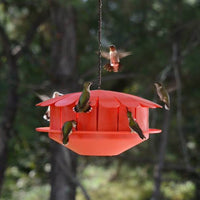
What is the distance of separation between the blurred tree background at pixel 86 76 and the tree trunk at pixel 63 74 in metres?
0.01

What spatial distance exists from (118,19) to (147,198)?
4.18 metres

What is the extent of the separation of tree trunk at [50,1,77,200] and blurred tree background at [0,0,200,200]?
0.01 meters

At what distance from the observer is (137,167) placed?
9828mm

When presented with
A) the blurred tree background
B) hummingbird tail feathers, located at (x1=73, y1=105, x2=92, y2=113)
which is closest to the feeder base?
hummingbird tail feathers, located at (x1=73, y1=105, x2=92, y2=113)

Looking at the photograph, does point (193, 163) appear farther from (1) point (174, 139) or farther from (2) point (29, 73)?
(2) point (29, 73)

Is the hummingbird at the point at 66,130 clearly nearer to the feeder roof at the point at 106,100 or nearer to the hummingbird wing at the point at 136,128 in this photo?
the feeder roof at the point at 106,100

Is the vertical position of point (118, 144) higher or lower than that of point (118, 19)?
lower

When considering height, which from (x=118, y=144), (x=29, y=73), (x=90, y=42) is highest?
(x=90, y=42)

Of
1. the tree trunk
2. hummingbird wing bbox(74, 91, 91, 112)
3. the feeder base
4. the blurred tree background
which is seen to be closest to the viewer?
hummingbird wing bbox(74, 91, 91, 112)

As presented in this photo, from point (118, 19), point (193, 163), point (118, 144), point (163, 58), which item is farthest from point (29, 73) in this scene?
point (118, 144)

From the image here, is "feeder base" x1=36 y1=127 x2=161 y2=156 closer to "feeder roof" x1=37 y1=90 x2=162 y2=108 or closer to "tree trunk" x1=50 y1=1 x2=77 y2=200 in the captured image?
"feeder roof" x1=37 y1=90 x2=162 y2=108

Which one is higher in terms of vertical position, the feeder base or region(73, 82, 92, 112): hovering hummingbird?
region(73, 82, 92, 112): hovering hummingbird

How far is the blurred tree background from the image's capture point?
688 centimetres

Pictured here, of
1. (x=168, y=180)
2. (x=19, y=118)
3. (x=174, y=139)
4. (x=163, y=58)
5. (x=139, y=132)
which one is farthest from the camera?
(x=174, y=139)
